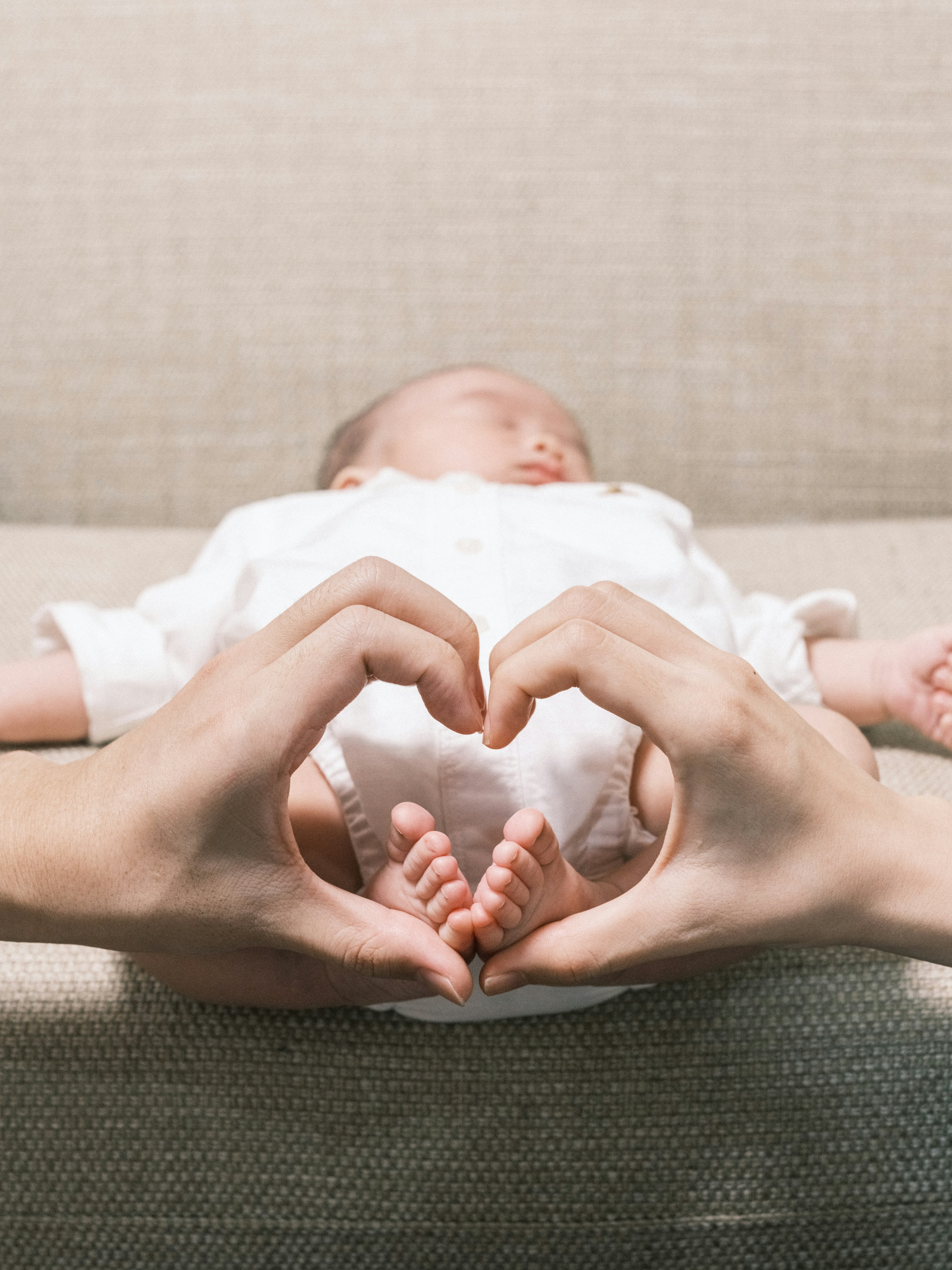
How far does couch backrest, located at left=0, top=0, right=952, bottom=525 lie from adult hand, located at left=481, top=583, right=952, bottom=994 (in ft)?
2.66

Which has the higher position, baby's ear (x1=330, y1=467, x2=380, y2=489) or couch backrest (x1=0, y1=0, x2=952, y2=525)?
couch backrest (x1=0, y1=0, x2=952, y2=525)

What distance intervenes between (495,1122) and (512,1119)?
1 centimetres

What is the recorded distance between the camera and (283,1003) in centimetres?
71

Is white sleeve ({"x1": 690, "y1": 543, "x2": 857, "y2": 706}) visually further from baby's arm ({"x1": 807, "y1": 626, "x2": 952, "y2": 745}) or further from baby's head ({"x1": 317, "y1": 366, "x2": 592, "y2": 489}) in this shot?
baby's head ({"x1": 317, "y1": 366, "x2": 592, "y2": 489})

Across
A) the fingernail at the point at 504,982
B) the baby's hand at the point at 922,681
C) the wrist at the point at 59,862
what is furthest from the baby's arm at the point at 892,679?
the wrist at the point at 59,862

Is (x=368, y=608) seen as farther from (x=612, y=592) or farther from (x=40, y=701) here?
(x=40, y=701)

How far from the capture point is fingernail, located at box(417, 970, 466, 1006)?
577 mm

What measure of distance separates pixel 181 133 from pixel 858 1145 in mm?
1357

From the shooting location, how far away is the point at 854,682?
0.97 meters

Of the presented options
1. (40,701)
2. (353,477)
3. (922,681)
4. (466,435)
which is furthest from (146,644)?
(922,681)

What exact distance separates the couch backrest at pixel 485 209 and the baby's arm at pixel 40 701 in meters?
0.54

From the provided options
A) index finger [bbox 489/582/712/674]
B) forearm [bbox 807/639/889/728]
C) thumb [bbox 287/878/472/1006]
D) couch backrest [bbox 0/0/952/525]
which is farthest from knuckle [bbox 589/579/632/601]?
couch backrest [bbox 0/0/952/525]

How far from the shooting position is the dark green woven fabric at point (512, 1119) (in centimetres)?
73

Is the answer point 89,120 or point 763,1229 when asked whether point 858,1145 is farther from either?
point 89,120
